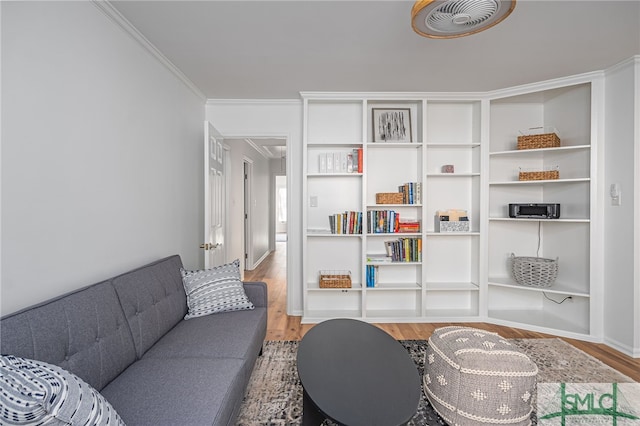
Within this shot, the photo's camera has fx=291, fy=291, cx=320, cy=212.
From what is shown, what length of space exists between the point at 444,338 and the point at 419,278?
1.61 m

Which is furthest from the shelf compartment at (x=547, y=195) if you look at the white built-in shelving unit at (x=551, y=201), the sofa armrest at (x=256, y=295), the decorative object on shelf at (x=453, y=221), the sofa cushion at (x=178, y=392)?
the sofa cushion at (x=178, y=392)

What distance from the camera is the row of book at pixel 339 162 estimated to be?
3373mm

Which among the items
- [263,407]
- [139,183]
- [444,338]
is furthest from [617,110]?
[139,183]

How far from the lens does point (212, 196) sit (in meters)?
3.02

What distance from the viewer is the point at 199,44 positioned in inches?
89.3

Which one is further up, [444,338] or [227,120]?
[227,120]

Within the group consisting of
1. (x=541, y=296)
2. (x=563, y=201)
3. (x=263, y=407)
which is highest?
(x=563, y=201)

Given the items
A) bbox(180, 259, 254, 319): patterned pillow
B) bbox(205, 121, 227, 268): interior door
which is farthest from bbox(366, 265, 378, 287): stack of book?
bbox(205, 121, 227, 268): interior door

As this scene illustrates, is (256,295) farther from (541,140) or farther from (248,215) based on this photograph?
(248,215)

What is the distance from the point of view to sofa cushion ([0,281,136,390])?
3.57 feet

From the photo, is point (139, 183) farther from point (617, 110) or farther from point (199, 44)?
point (617, 110)

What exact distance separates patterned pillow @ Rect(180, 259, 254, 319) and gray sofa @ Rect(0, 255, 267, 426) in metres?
0.14

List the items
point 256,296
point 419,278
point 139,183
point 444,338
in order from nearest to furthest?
point 444,338 → point 139,183 → point 256,296 → point 419,278

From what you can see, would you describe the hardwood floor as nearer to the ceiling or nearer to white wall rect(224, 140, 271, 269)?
white wall rect(224, 140, 271, 269)
